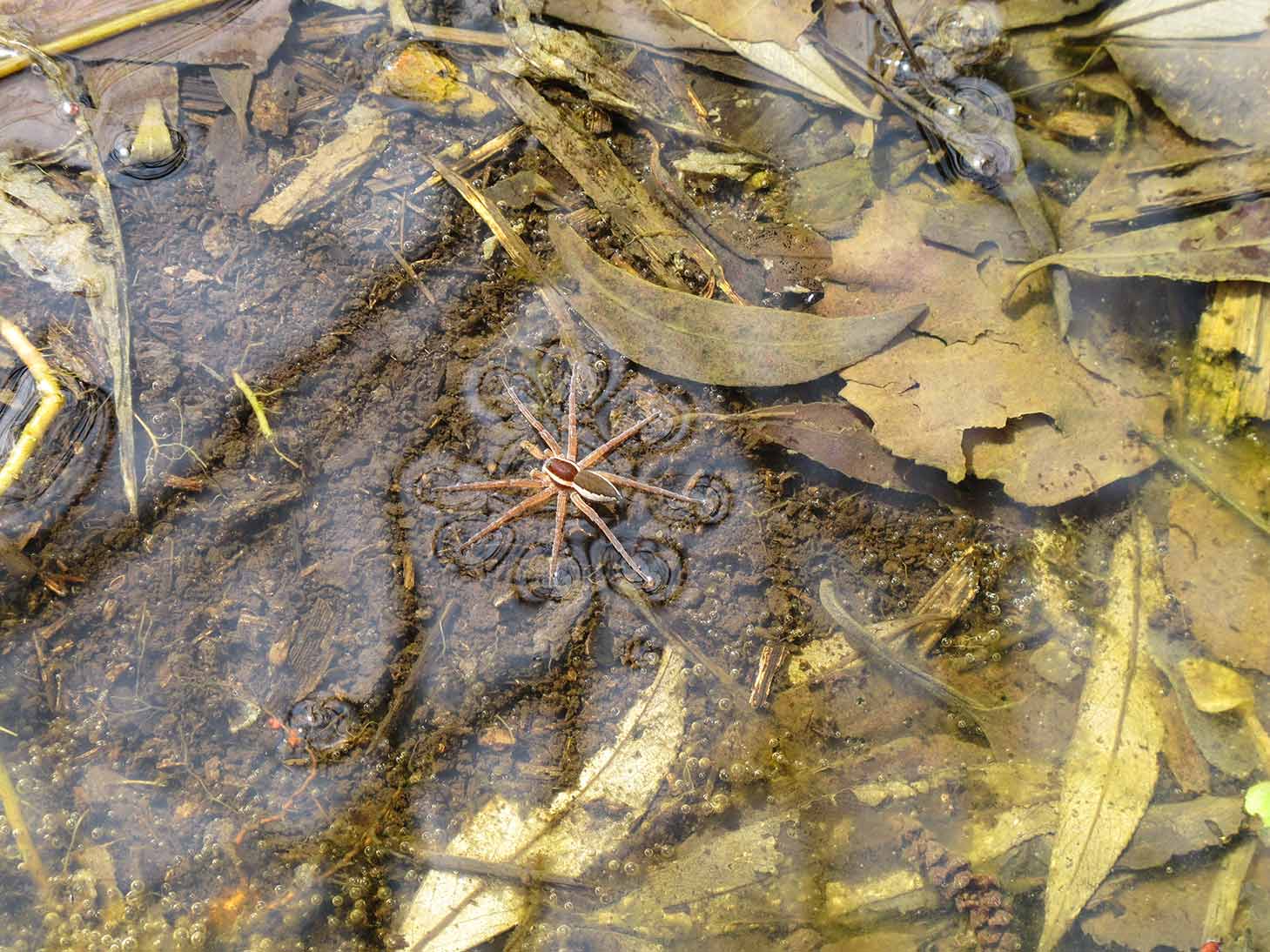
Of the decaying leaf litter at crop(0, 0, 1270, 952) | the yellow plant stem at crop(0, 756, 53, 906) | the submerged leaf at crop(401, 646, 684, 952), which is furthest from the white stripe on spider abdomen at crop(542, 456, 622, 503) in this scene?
the yellow plant stem at crop(0, 756, 53, 906)

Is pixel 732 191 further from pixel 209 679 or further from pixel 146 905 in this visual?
pixel 146 905

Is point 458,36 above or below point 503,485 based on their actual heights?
above

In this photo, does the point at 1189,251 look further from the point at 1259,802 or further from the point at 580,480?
the point at 580,480

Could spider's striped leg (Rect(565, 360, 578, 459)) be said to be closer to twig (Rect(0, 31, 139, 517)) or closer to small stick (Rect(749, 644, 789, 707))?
small stick (Rect(749, 644, 789, 707))

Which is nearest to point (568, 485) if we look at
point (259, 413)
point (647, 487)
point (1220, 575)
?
point (647, 487)

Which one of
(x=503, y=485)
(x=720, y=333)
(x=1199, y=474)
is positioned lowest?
(x=1199, y=474)

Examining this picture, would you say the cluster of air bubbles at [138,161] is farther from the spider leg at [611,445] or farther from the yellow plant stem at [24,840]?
the yellow plant stem at [24,840]

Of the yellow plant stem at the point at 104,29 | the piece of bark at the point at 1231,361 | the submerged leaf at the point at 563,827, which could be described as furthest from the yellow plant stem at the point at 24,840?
the piece of bark at the point at 1231,361
